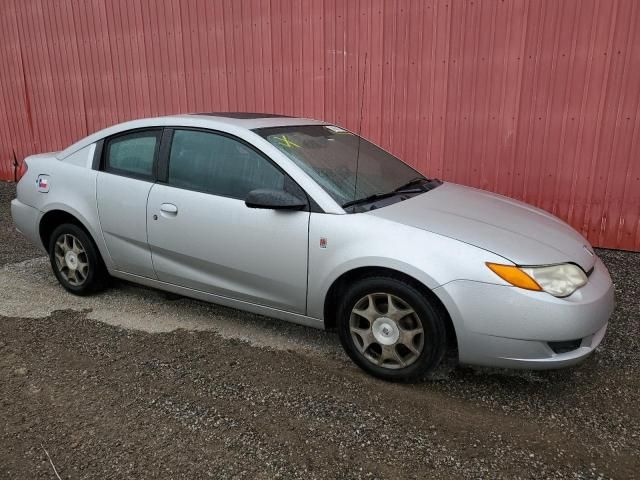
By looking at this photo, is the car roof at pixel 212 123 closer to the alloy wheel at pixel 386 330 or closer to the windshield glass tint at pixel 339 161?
the windshield glass tint at pixel 339 161

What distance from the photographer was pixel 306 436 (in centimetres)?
250

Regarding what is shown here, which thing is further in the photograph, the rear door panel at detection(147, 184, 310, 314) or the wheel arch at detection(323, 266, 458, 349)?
the rear door panel at detection(147, 184, 310, 314)

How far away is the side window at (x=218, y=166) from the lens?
10.7 feet

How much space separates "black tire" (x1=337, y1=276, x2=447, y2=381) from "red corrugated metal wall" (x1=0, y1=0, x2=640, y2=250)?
3.26m

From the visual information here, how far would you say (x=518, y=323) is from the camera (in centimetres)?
257

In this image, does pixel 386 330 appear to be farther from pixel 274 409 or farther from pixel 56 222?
pixel 56 222

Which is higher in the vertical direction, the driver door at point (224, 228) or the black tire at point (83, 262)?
the driver door at point (224, 228)

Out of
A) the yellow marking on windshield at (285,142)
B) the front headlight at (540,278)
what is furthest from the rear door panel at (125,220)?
the front headlight at (540,278)

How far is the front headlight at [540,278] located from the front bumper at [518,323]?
3 centimetres

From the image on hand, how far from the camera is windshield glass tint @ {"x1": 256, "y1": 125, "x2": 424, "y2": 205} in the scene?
10.5 ft

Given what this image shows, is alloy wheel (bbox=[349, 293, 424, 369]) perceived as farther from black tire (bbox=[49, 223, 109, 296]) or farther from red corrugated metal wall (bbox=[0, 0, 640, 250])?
red corrugated metal wall (bbox=[0, 0, 640, 250])

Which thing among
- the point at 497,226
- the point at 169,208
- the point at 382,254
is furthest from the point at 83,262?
the point at 497,226

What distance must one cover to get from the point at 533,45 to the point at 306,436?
449 cm

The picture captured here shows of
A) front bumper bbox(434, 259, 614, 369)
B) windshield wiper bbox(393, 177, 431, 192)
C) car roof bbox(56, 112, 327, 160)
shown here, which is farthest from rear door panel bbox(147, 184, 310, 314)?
front bumper bbox(434, 259, 614, 369)
